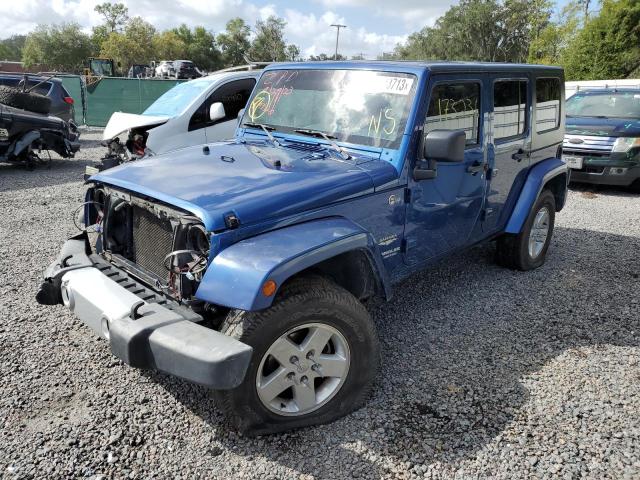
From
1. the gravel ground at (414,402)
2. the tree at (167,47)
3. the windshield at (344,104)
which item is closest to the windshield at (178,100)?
the gravel ground at (414,402)

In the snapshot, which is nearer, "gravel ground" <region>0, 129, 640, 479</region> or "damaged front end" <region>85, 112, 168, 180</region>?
"gravel ground" <region>0, 129, 640, 479</region>

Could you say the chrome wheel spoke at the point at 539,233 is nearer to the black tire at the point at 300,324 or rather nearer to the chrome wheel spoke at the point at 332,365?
the black tire at the point at 300,324

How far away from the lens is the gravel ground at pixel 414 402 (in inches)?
101

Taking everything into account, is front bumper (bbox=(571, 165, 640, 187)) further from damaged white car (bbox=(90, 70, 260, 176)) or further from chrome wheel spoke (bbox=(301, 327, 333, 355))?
chrome wheel spoke (bbox=(301, 327, 333, 355))

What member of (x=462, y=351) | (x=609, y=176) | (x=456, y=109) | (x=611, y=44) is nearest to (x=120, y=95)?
(x=609, y=176)

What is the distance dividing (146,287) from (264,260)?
3.09 ft

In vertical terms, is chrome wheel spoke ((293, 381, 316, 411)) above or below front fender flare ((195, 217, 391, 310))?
below

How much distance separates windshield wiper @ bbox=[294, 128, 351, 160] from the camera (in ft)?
11.0

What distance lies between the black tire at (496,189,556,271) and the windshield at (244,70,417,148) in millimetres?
2047

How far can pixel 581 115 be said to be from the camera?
9.61 metres

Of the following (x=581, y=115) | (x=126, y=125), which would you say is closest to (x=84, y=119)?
(x=126, y=125)

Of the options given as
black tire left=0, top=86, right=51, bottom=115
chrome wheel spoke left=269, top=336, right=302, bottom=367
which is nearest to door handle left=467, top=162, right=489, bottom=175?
chrome wheel spoke left=269, top=336, right=302, bottom=367

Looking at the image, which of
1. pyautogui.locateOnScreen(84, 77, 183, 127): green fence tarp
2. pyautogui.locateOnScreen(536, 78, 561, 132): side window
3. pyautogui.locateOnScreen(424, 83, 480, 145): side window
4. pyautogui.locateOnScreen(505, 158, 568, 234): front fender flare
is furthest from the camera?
pyautogui.locateOnScreen(84, 77, 183, 127): green fence tarp

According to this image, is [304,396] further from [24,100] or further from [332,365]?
[24,100]
